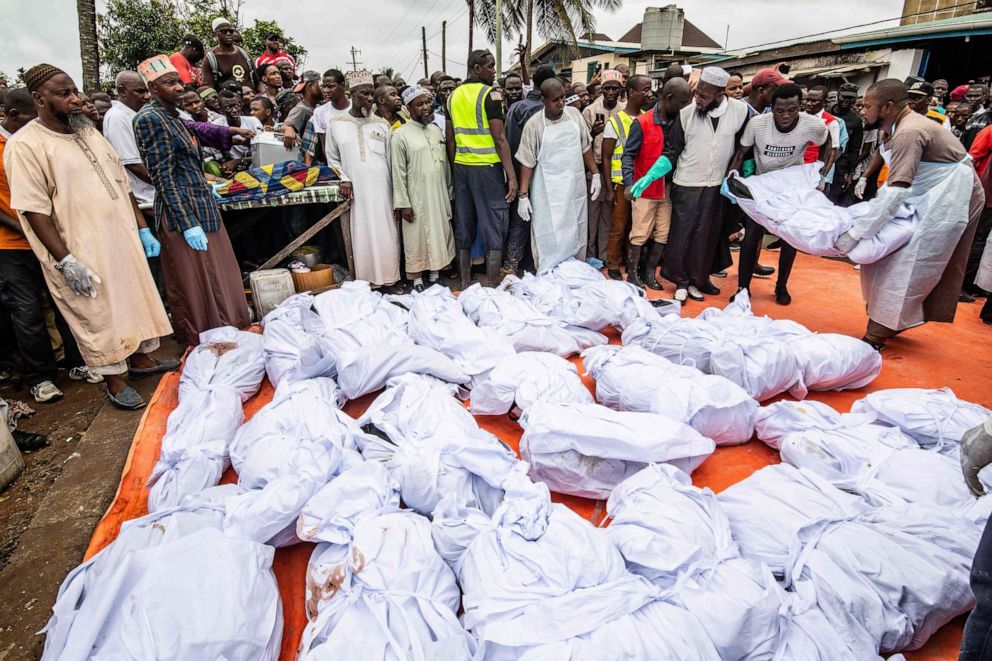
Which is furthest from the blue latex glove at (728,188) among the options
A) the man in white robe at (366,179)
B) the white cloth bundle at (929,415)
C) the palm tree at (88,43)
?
the palm tree at (88,43)

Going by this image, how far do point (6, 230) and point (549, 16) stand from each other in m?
16.9

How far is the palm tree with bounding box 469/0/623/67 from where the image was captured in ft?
52.3

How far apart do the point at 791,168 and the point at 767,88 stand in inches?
46.3

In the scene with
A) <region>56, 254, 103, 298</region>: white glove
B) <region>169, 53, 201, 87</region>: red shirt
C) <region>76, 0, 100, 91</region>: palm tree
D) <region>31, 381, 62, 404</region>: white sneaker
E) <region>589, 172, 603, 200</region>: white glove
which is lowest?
<region>31, 381, 62, 404</region>: white sneaker

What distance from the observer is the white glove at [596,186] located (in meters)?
4.57

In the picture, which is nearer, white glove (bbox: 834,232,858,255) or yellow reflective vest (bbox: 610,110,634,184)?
white glove (bbox: 834,232,858,255)

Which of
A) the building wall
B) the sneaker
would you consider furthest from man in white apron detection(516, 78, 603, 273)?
the building wall

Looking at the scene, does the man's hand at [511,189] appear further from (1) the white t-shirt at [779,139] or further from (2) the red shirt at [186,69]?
(2) the red shirt at [186,69]

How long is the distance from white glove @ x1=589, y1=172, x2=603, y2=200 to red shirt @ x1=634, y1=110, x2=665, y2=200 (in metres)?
0.35

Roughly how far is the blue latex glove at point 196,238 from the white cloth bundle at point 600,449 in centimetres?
245

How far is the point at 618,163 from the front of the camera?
469cm

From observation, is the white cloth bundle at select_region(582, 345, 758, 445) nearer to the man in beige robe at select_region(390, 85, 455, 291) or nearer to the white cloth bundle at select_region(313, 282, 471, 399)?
the white cloth bundle at select_region(313, 282, 471, 399)

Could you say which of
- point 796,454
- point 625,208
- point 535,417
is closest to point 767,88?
point 625,208

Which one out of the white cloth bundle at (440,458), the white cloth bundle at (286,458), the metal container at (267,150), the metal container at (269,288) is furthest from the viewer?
the metal container at (267,150)
